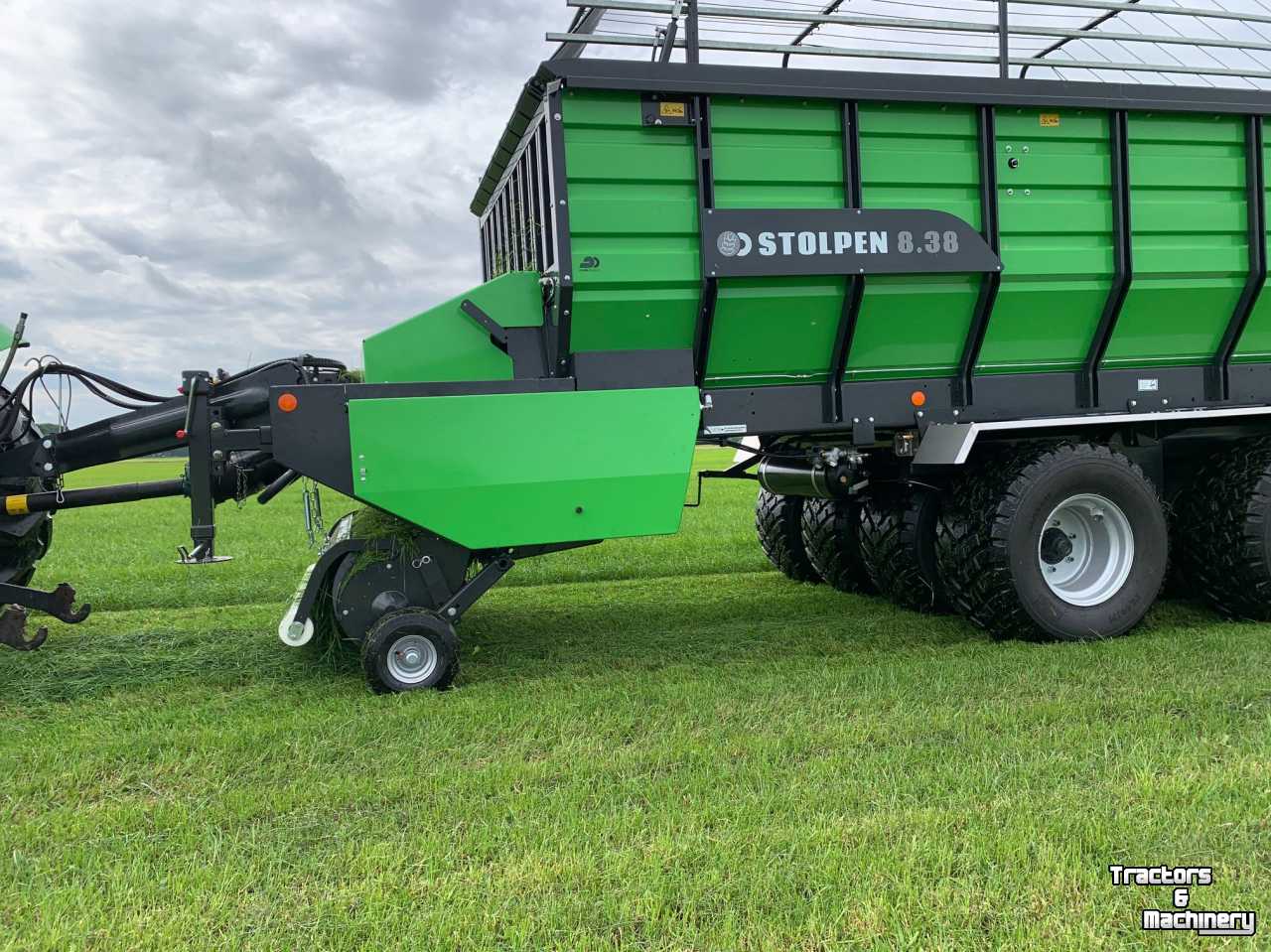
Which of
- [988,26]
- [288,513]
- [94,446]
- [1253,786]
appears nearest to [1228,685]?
[1253,786]

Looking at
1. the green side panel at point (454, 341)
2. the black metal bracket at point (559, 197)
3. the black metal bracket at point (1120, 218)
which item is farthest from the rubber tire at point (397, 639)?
the black metal bracket at point (1120, 218)

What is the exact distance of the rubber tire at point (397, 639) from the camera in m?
4.61

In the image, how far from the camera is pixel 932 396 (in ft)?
18.4

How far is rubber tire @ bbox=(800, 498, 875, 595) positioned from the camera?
7.00 meters

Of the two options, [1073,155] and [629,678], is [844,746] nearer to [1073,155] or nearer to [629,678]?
[629,678]

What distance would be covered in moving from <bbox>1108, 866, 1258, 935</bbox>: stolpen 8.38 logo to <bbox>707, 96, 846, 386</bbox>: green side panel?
3.13 m

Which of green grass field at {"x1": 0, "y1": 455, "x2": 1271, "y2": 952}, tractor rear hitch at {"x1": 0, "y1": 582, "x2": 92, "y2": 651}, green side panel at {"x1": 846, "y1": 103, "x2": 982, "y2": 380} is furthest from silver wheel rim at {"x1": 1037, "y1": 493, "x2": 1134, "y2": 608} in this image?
tractor rear hitch at {"x1": 0, "y1": 582, "x2": 92, "y2": 651}

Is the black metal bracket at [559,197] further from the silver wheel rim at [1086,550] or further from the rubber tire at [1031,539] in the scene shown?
the silver wheel rim at [1086,550]

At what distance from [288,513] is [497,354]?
11431 mm

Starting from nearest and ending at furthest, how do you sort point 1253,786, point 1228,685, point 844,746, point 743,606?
point 1253,786
point 844,746
point 1228,685
point 743,606

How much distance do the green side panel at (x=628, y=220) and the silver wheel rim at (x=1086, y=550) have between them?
247cm

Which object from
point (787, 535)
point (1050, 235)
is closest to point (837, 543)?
point (787, 535)

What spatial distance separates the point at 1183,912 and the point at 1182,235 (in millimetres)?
4446

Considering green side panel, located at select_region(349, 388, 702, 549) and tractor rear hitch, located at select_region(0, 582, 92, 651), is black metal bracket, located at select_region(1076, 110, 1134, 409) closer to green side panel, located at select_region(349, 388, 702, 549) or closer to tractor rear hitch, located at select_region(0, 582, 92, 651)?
green side panel, located at select_region(349, 388, 702, 549)
